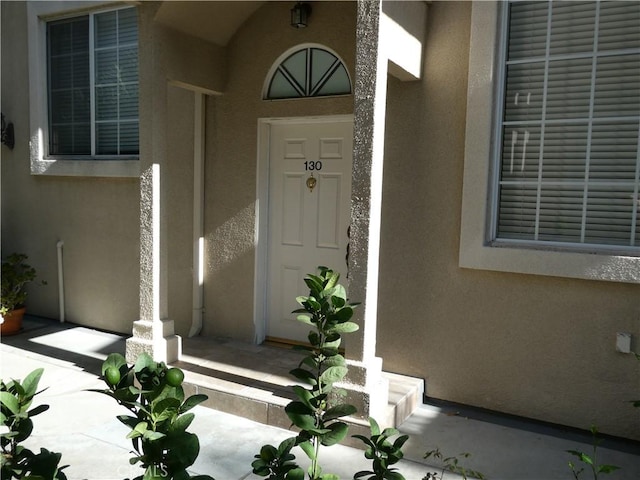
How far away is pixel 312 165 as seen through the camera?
5.06 meters

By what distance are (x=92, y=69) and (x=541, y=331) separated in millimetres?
5479

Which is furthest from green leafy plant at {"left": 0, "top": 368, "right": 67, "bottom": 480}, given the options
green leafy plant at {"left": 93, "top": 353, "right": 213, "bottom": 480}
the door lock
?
the door lock

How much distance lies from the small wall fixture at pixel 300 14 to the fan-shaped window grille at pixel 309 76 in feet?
0.81

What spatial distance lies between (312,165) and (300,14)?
1.34 m

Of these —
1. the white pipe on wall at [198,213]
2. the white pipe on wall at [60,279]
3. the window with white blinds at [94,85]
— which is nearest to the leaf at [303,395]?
the white pipe on wall at [198,213]

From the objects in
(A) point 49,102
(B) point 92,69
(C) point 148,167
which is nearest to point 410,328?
(C) point 148,167

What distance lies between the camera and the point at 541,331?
155 inches

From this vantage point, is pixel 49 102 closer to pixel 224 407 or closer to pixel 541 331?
pixel 224 407

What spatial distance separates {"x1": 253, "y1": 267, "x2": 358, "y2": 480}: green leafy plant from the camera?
1439 millimetres

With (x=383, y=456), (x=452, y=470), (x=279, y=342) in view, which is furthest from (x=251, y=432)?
(x=383, y=456)

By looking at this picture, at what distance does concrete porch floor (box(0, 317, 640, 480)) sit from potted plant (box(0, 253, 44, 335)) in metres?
1.16

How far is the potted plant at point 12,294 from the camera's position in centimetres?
605

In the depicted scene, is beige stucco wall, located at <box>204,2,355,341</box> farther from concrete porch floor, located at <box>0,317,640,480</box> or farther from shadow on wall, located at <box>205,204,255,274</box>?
concrete porch floor, located at <box>0,317,640,480</box>

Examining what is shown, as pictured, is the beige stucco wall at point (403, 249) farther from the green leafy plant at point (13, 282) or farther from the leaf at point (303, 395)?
the leaf at point (303, 395)
